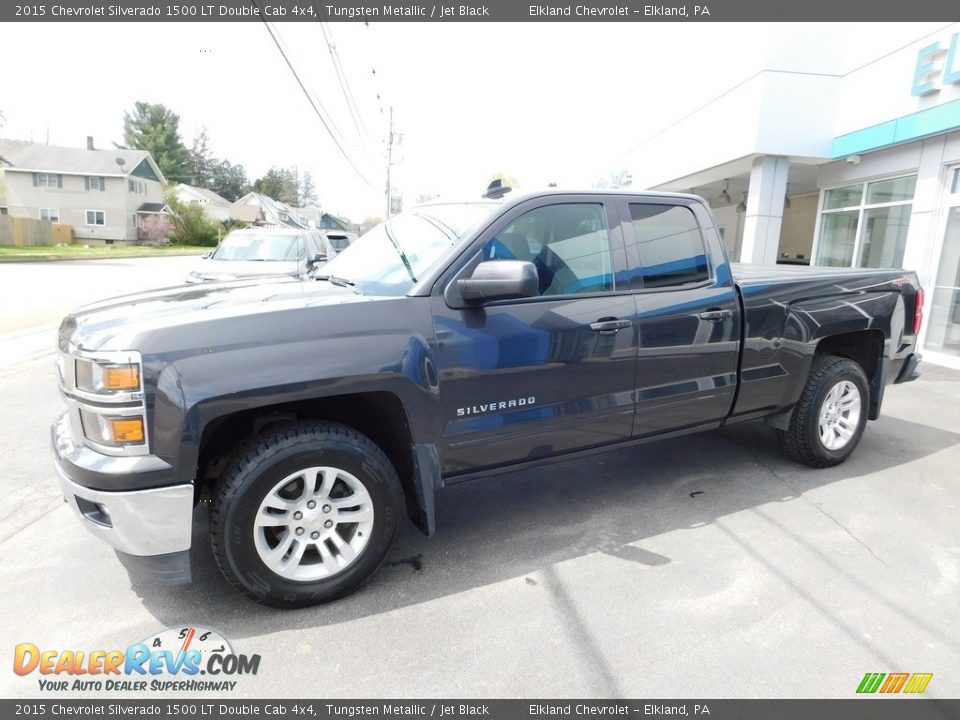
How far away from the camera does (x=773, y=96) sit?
1077cm

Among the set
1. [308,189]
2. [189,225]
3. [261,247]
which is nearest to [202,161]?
[308,189]

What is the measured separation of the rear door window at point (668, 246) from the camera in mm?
3617

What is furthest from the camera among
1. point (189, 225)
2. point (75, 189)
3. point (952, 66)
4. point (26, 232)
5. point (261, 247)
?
point (189, 225)

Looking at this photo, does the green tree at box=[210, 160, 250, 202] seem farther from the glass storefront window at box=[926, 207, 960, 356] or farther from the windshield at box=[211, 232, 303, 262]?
the glass storefront window at box=[926, 207, 960, 356]

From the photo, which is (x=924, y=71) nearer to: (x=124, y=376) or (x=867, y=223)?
(x=867, y=223)

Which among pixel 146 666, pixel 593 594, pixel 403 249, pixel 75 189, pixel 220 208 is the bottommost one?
pixel 146 666

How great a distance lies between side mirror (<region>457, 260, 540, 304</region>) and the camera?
9.41 feet

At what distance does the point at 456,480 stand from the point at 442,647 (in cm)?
83

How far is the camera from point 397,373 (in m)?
2.80

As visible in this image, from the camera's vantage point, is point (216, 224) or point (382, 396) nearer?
point (382, 396)

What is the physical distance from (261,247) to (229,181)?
103528 mm
